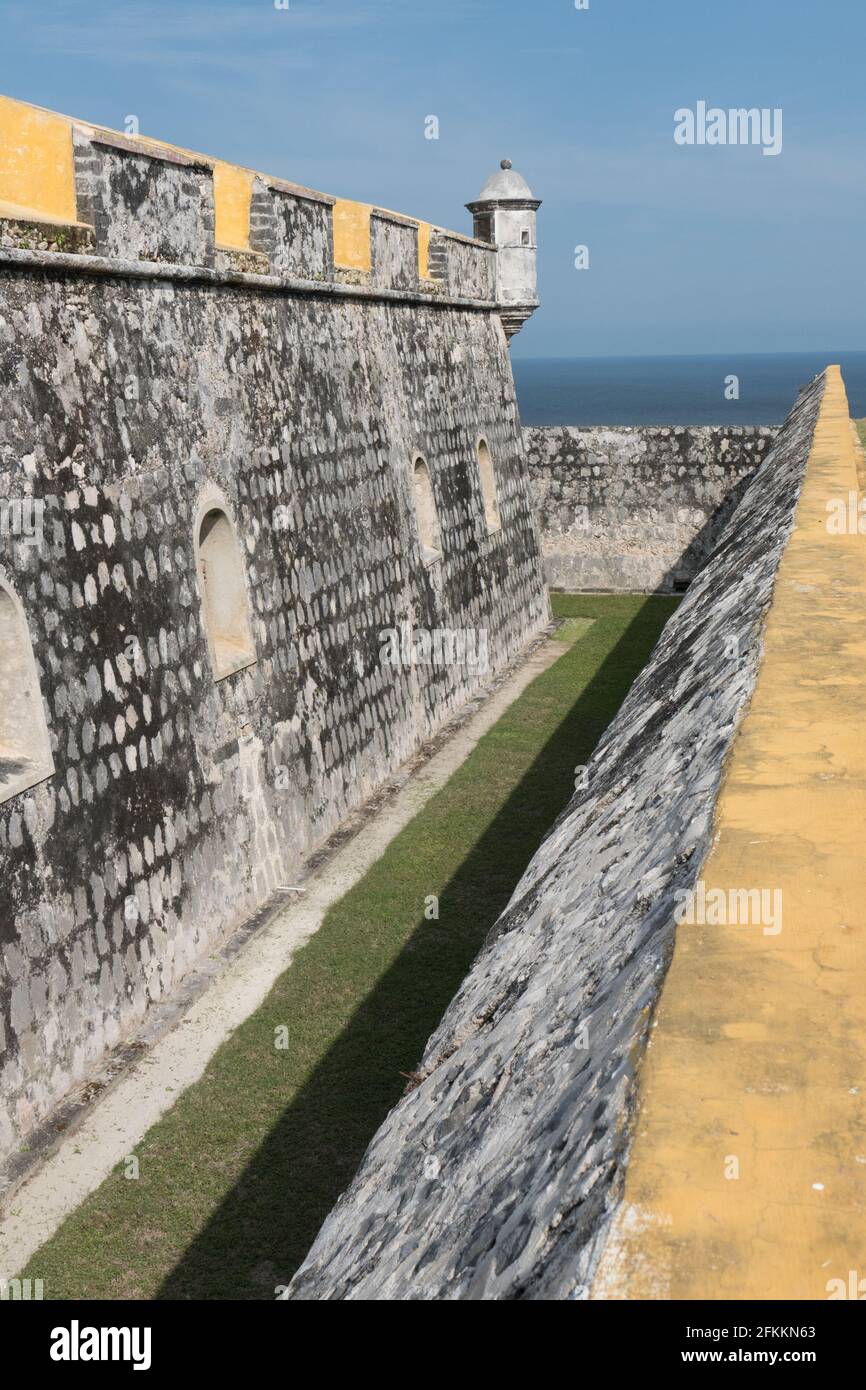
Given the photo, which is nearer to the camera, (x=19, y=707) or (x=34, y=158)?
(x=19, y=707)

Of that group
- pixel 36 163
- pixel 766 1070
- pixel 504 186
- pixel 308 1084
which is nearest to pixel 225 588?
pixel 36 163

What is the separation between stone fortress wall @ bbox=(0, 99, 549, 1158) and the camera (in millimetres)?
6641

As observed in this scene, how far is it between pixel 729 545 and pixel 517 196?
401 inches

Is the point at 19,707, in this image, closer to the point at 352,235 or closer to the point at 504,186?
the point at 352,235

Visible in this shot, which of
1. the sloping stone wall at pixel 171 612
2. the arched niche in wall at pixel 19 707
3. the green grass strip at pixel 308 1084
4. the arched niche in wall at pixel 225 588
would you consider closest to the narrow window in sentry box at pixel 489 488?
the sloping stone wall at pixel 171 612

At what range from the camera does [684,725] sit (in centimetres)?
438

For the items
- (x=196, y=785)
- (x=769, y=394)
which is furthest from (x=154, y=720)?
(x=769, y=394)

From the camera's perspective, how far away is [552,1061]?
8.59ft

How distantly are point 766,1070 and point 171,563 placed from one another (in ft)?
21.5

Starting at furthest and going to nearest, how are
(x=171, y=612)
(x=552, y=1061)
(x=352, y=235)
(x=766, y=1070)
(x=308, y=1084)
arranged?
(x=352, y=235) → (x=171, y=612) → (x=308, y=1084) → (x=552, y=1061) → (x=766, y=1070)

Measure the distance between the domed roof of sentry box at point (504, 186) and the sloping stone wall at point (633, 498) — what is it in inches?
160

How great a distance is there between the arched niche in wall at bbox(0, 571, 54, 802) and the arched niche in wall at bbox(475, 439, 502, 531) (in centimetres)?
1067

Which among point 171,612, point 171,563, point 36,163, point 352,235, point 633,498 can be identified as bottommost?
point 171,612

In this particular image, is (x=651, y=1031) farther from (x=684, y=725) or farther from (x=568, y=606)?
(x=568, y=606)
